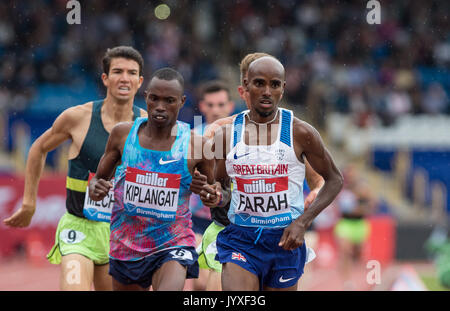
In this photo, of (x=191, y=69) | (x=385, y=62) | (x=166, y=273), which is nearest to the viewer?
(x=166, y=273)

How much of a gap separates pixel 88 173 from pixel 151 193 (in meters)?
1.37

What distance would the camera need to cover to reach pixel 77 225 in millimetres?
6168

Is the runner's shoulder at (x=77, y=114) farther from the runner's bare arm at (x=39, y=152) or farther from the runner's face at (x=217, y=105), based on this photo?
the runner's face at (x=217, y=105)

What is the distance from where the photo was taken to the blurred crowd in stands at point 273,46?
17.9 metres

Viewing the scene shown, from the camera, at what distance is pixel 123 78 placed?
6289mm

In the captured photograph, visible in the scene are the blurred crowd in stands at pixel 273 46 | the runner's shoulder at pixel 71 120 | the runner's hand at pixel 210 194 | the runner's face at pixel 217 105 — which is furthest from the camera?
the blurred crowd in stands at pixel 273 46

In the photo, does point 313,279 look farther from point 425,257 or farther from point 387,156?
point 387,156

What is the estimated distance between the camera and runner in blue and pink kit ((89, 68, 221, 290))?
16.3 ft

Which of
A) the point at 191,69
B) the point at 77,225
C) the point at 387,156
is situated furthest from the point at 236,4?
the point at 77,225

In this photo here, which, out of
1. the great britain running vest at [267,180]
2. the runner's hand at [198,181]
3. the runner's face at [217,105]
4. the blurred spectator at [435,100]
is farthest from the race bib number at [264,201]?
the blurred spectator at [435,100]

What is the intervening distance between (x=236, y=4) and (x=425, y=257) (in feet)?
29.7

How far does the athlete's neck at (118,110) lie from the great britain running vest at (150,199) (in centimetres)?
115

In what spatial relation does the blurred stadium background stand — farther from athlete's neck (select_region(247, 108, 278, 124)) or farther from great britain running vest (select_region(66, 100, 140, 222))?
athlete's neck (select_region(247, 108, 278, 124))

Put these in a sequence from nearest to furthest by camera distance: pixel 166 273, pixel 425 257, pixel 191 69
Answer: pixel 166 273 < pixel 425 257 < pixel 191 69
